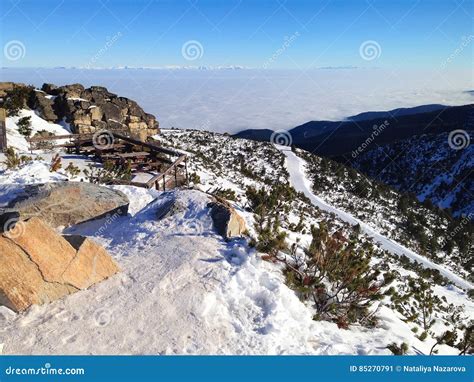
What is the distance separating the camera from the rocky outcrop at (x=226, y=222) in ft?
24.6

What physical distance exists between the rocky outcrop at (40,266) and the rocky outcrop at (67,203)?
244 centimetres

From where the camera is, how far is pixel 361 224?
2980cm

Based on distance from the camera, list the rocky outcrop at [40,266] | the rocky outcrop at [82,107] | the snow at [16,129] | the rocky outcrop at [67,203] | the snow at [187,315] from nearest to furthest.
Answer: the snow at [187,315], the rocky outcrop at [40,266], the rocky outcrop at [67,203], the snow at [16,129], the rocky outcrop at [82,107]

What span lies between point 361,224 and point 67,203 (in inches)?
976

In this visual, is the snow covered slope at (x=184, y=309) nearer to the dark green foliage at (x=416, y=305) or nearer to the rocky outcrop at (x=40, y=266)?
the rocky outcrop at (x=40, y=266)

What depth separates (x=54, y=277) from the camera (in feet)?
18.7

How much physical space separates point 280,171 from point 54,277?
39372 mm

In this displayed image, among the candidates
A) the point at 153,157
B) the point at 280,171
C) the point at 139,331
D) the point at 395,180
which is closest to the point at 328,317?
the point at 139,331

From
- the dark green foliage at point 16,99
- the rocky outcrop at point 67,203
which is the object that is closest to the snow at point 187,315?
the rocky outcrop at point 67,203

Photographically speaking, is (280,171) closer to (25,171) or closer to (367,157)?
(25,171)

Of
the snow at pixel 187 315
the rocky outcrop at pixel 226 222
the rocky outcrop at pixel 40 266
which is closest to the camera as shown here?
the snow at pixel 187 315

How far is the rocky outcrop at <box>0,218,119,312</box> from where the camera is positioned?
5.43m

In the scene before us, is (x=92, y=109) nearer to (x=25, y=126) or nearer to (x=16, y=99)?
(x=16, y=99)

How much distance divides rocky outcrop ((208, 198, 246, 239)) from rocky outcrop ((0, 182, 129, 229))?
2337 mm
